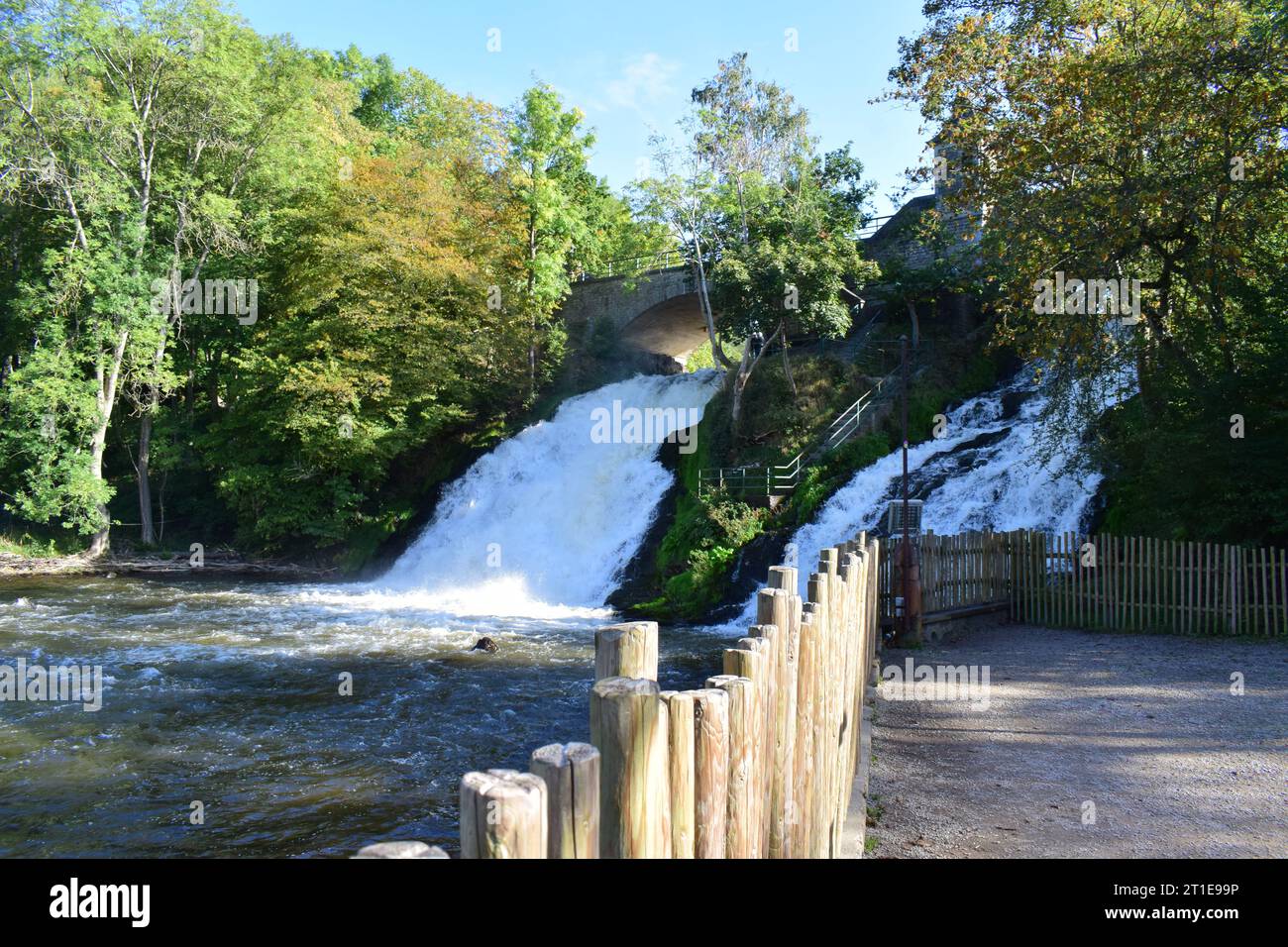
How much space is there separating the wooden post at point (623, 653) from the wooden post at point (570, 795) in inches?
16.9

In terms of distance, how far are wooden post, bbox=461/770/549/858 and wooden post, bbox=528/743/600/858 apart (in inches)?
5.5

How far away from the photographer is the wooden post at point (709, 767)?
7.97 feet

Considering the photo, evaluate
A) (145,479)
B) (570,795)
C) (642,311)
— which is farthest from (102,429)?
(570,795)

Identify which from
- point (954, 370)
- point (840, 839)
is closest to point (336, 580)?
point (954, 370)

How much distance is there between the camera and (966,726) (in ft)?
29.2

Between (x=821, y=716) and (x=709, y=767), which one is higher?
(x=709, y=767)

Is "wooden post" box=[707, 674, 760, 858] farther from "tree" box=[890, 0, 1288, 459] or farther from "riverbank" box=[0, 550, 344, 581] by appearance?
"riverbank" box=[0, 550, 344, 581]

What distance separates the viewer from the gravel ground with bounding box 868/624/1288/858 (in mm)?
6000

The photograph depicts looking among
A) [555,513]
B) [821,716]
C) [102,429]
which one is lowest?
[821,716]

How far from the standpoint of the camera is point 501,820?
5.50 feet

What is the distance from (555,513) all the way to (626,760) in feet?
77.7

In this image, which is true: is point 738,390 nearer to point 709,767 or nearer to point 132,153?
point 132,153
